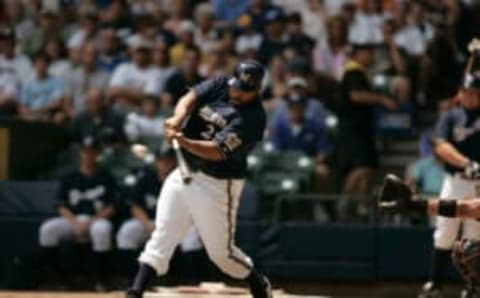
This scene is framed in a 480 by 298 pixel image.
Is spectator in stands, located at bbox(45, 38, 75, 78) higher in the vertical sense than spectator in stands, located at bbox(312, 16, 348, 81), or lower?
lower

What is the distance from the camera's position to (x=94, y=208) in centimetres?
1415

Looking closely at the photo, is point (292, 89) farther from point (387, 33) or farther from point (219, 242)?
point (219, 242)

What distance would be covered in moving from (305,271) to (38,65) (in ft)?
13.6

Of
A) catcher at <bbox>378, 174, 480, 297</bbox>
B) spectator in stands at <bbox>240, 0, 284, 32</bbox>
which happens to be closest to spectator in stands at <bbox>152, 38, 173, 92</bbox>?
spectator in stands at <bbox>240, 0, 284, 32</bbox>

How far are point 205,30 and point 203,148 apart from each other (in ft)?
22.2

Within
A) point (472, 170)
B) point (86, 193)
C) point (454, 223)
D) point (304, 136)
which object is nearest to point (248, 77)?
point (472, 170)

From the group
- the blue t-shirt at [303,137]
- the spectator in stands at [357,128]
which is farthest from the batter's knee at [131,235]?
the spectator in stands at [357,128]

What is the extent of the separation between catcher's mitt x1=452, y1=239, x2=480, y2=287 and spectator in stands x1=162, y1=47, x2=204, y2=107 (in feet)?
19.7

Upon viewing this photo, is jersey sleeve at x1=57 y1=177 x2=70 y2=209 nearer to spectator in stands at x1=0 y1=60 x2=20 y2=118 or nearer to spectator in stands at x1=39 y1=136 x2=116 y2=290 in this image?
spectator in stands at x1=39 y1=136 x2=116 y2=290

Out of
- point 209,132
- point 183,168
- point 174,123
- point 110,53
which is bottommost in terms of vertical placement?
point 110,53

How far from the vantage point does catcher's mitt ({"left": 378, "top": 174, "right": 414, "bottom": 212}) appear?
8.37m

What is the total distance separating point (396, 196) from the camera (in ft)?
27.6

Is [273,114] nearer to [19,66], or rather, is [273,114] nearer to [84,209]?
[84,209]

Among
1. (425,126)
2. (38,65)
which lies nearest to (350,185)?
(425,126)
